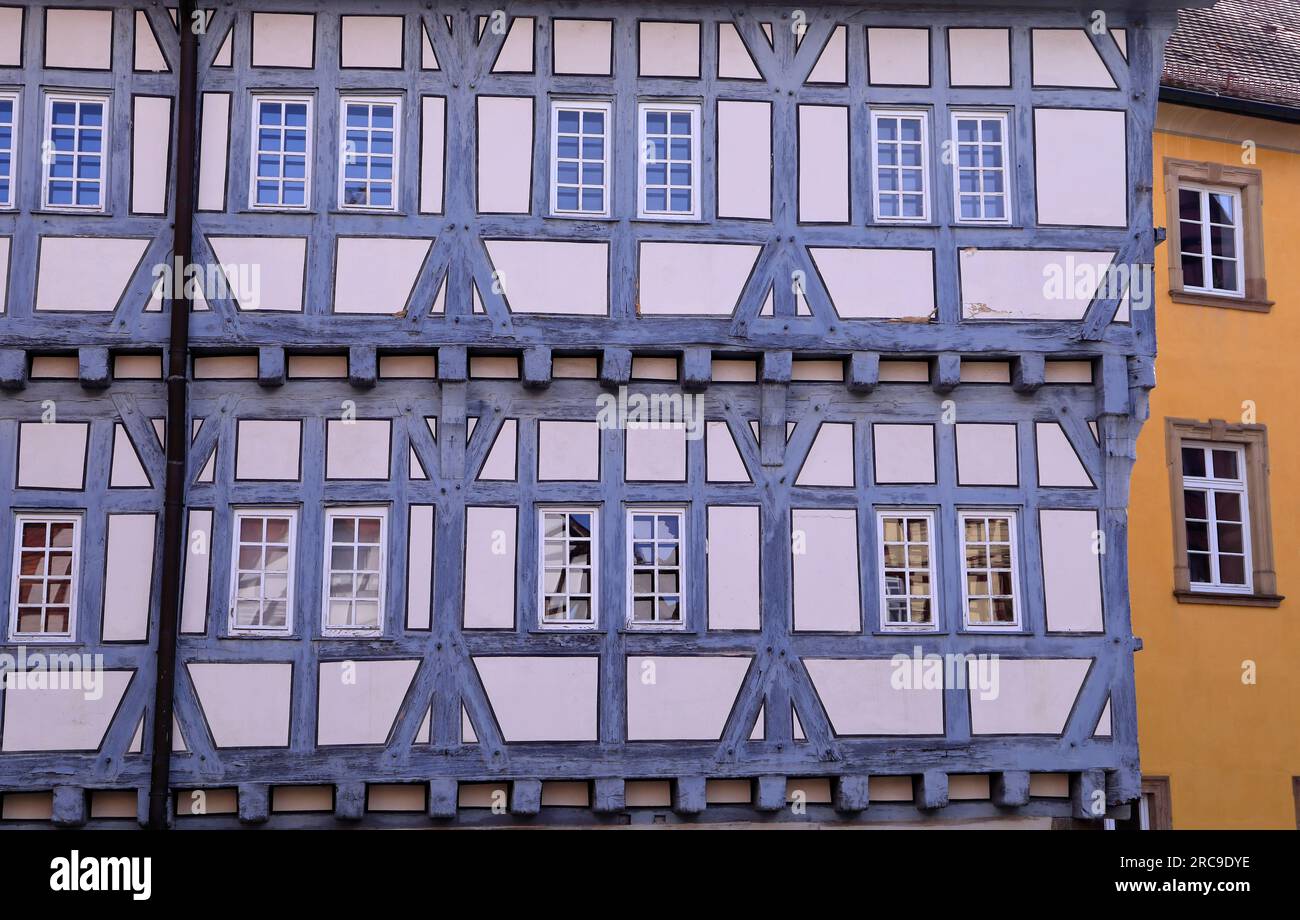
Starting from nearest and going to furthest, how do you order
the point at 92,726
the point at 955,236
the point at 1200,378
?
the point at 92,726, the point at 955,236, the point at 1200,378

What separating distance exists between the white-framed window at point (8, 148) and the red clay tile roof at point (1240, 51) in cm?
1161

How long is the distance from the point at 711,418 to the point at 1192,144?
24.8ft

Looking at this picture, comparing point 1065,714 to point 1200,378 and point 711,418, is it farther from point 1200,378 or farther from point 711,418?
point 1200,378

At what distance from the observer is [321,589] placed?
1552 cm

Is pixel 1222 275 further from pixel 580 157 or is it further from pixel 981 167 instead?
pixel 580 157

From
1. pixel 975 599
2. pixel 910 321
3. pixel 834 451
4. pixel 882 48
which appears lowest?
pixel 975 599

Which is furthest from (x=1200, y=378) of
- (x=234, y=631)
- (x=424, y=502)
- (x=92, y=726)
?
(x=92, y=726)

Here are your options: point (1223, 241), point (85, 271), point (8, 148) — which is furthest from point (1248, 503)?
point (8, 148)

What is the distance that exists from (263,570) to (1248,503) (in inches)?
415

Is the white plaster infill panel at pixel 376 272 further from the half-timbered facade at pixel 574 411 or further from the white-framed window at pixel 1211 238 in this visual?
the white-framed window at pixel 1211 238

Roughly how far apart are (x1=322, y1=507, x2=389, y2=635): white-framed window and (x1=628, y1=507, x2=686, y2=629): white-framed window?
2087mm

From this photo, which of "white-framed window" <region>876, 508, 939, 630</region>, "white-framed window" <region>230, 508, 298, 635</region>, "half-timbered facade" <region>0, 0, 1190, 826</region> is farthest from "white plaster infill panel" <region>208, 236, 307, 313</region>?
"white-framed window" <region>876, 508, 939, 630</region>

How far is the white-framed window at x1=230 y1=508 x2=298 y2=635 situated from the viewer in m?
15.5

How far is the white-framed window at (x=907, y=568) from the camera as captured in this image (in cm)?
1585
